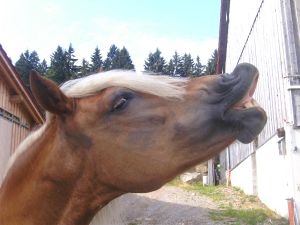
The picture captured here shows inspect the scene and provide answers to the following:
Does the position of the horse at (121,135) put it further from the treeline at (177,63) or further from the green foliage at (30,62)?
the treeline at (177,63)

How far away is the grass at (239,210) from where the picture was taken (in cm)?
967

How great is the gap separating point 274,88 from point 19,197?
9603mm

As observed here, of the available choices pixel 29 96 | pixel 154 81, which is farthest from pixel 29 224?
pixel 29 96

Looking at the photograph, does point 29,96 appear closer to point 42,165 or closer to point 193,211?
point 193,211

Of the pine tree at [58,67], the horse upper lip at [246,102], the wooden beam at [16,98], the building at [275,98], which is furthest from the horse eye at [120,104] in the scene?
the pine tree at [58,67]

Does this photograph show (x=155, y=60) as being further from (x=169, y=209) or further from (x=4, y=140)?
(x=4, y=140)

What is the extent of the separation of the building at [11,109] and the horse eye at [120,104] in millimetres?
6694

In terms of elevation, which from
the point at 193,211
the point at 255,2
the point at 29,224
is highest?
the point at 255,2

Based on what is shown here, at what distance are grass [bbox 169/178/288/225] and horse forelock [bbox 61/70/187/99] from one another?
5650 millimetres

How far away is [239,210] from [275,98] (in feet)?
10.0

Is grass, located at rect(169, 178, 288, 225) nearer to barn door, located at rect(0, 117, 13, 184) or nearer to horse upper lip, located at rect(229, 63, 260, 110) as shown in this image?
barn door, located at rect(0, 117, 13, 184)

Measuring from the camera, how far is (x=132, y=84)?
222 cm

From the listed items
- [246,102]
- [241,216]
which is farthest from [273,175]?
[246,102]

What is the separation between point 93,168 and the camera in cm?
217
